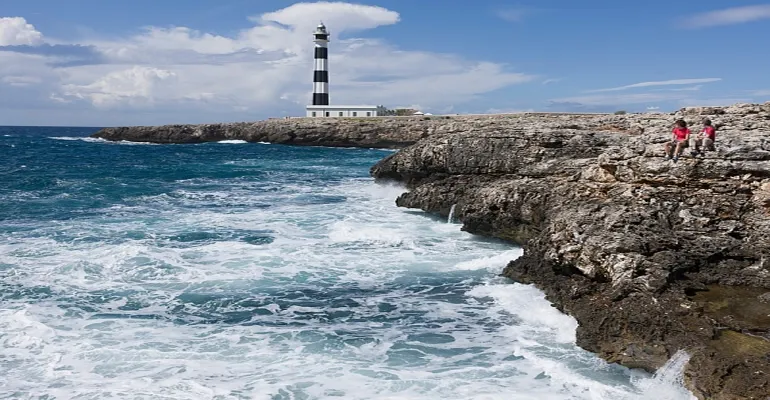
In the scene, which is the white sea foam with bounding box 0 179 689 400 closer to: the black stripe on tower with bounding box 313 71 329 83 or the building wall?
the black stripe on tower with bounding box 313 71 329 83

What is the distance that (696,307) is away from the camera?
10.4 metres

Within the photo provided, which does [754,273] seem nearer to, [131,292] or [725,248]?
[725,248]

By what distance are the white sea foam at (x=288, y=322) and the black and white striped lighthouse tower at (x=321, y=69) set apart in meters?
69.8

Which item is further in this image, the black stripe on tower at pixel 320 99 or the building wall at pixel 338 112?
the black stripe on tower at pixel 320 99

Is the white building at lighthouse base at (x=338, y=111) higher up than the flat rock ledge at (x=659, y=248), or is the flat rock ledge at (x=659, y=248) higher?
the white building at lighthouse base at (x=338, y=111)

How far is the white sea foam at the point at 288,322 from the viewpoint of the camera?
936 centimetres

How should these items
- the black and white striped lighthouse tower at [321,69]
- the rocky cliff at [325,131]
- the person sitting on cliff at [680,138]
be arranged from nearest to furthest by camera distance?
the person sitting on cliff at [680,138] → the rocky cliff at [325,131] → the black and white striped lighthouse tower at [321,69]

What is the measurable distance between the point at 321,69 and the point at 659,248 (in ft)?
265

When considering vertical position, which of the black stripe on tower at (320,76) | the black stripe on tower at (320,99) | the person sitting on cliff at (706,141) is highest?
the black stripe on tower at (320,76)

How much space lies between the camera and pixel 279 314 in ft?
42.0

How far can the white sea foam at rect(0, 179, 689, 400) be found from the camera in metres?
9.36

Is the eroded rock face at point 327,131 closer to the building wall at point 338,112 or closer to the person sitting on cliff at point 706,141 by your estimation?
the building wall at point 338,112

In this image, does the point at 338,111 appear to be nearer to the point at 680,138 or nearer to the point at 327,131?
the point at 327,131

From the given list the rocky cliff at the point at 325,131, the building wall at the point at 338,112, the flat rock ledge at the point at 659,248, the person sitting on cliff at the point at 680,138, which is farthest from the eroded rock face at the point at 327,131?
the person sitting on cliff at the point at 680,138
